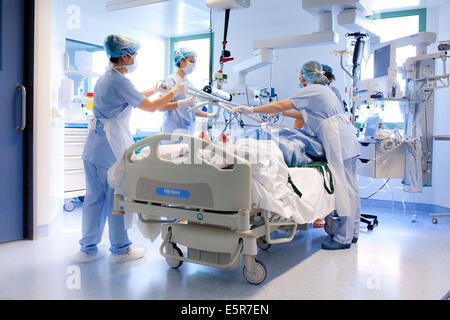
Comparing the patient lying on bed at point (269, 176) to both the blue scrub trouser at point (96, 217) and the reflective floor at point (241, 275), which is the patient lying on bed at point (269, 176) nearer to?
the blue scrub trouser at point (96, 217)

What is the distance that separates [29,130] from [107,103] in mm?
914

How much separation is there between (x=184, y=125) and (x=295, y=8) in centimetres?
265

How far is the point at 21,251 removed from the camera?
265 centimetres

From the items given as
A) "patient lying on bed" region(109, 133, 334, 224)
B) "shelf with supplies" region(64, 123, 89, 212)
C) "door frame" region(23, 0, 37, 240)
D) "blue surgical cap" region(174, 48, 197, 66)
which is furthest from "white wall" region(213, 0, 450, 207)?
"door frame" region(23, 0, 37, 240)

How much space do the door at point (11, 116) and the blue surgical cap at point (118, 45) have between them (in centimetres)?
86

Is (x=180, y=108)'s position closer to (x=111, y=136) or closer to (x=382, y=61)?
(x=111, y=136)

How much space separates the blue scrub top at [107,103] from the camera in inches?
92.6

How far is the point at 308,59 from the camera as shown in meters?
5.34

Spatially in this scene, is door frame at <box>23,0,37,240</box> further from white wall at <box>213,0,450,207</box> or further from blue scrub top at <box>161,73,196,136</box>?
white wall at <box>213,0,450,207</box>

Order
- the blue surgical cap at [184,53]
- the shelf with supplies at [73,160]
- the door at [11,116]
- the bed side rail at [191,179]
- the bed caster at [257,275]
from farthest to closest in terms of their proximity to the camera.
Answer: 1. the shelf with supplies at [73,160]
2. the blue surgical cap at [184,53]
3. the door at [11,116]
4. the bed caster at [257,275]
5. the bed side rail at [191,179]

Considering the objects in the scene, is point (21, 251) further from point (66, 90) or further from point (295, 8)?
point (295, 8)

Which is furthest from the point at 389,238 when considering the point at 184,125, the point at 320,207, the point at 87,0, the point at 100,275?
the point at 87,0

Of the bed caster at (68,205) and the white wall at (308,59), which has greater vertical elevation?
the white wall at (308,59)

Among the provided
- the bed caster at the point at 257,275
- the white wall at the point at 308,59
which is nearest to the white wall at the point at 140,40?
the white wall at the point at 308,59
